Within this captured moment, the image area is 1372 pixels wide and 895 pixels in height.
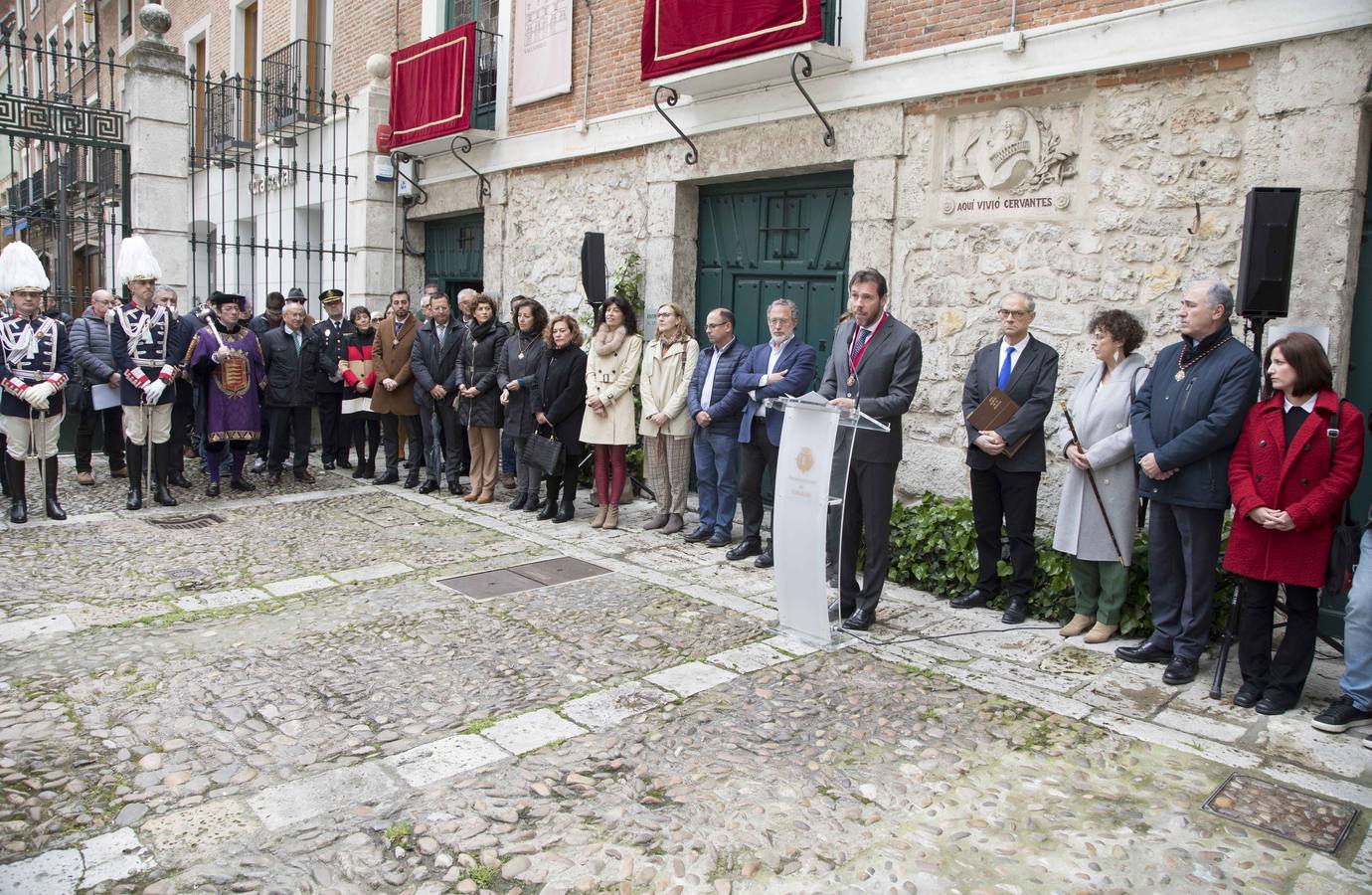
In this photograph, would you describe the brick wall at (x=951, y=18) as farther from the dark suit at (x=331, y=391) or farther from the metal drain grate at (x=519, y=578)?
the dark suit at (x=331, y=391)

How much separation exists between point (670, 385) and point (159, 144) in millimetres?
6710

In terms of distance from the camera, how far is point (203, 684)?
461 centimetres

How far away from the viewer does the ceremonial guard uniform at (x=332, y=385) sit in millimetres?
10094

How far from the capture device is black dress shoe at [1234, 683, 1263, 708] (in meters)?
4.59

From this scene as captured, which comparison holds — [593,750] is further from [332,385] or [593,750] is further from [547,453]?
[332,385]

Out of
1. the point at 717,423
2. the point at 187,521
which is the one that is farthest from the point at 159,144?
the point at 717,423

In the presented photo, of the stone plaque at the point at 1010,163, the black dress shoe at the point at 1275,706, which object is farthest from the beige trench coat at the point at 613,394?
the black dress shoe at the point at 1275,706

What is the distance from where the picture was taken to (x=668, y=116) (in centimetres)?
905

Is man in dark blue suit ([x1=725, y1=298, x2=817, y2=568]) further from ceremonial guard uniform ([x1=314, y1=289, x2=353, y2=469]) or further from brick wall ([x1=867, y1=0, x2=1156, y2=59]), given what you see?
ceremonial guard uniform ([x1=314, y1=289, x2=353, y2=469])

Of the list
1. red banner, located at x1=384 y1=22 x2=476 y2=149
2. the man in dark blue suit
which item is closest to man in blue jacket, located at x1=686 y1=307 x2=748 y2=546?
the man in dark blue suit

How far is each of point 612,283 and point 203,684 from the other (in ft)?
19.6

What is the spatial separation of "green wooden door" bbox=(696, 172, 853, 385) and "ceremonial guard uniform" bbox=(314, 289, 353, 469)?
11.9 ft

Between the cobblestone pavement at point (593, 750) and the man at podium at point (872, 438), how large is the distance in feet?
0.85

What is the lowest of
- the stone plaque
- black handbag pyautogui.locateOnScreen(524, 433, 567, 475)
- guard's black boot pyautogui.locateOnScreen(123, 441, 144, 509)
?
guard's black boot pyautogui.locateOnScreen(123, 441, 144, 509)
